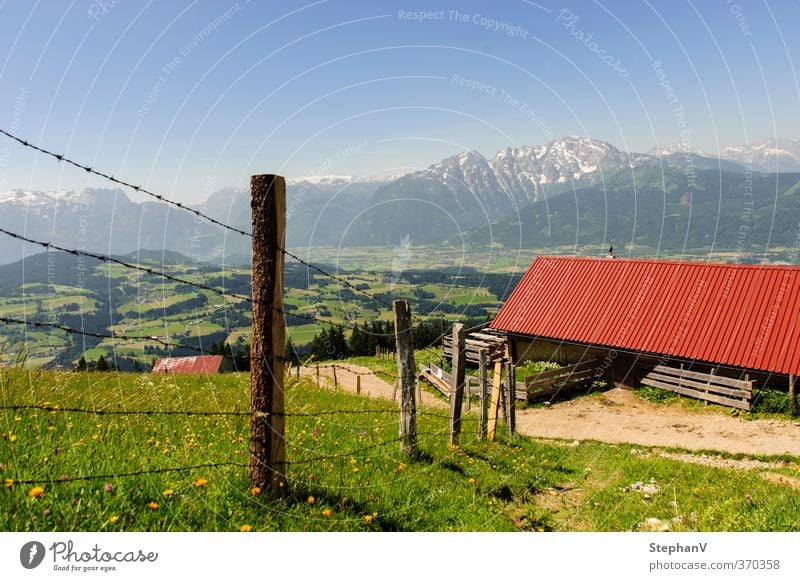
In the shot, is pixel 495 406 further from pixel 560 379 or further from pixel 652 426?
pixel 560 379

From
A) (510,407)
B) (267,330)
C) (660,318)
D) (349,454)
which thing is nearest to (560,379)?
(660,318)

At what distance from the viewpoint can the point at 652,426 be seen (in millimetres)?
17422

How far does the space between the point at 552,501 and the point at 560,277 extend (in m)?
24.6

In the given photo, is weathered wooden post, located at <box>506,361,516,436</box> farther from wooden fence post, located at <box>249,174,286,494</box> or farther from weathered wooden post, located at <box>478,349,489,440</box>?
wooden fence post, located at <box>249,174,286,494</box>

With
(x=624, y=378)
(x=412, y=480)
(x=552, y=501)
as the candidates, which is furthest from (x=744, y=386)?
(x=412, y=480)

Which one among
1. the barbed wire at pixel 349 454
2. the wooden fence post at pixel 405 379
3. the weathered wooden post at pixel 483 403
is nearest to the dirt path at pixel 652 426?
the weathered wooden post at pixel 483 403

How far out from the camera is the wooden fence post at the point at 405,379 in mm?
6641

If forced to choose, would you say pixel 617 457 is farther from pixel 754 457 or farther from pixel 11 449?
pixel 11 449

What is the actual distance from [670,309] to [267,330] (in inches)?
955

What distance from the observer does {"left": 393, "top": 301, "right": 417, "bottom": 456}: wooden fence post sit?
664 cm

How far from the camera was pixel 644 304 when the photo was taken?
2436cm

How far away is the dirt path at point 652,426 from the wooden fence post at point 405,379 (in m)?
9.15

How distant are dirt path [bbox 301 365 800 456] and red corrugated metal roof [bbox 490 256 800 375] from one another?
118 inches
